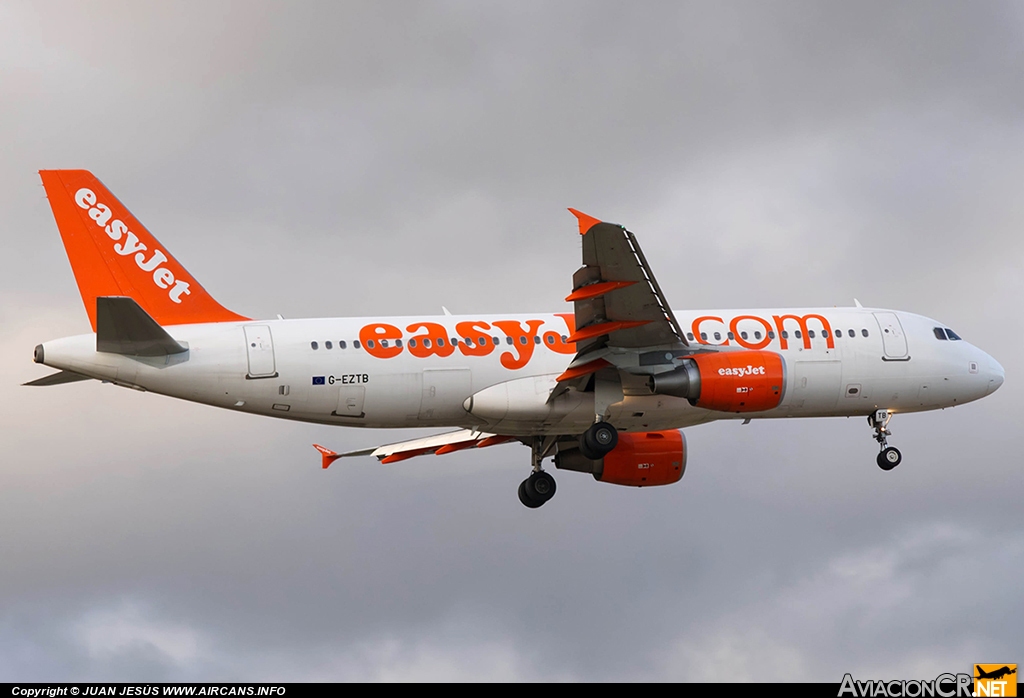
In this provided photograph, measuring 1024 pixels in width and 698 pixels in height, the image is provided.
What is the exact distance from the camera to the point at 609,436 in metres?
39.5

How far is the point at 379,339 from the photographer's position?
39.1 meters

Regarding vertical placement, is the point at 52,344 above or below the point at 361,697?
above

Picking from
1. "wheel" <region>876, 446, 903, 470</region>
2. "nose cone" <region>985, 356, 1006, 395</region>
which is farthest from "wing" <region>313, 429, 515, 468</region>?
"nose cone" <region>985, 356, 1006, 395</region>

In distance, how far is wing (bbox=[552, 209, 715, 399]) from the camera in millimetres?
35156

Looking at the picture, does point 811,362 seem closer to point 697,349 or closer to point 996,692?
point 697,349

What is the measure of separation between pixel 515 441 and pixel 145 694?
1681 cm

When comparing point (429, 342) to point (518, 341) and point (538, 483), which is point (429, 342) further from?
point (538, 483)

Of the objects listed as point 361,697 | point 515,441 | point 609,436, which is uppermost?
point 515,441

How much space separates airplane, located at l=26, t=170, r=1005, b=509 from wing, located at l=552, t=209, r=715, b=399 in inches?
1.8

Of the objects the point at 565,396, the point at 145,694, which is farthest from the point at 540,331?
the point at 145,694

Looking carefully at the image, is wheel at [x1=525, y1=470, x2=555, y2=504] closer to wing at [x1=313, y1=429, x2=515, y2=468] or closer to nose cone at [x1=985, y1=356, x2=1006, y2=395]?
wing at [x1=313, y1=429, x2=515, y2=468]

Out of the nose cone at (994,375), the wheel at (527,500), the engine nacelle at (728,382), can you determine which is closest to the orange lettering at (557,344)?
the engine nacelle at (728,382)

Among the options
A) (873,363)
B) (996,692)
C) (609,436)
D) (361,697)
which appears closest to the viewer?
(361,697)

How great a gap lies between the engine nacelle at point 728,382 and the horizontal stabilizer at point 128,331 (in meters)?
13.6
